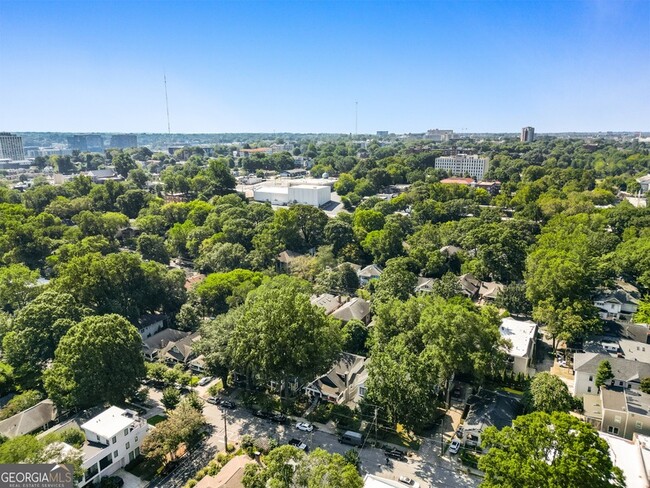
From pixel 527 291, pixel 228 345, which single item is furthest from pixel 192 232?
pixel 527 291

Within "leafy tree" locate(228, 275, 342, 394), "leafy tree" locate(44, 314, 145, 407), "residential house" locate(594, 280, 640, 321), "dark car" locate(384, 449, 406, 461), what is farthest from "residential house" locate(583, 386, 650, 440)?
"leafy tree" locate(44, 314, 145, 407)

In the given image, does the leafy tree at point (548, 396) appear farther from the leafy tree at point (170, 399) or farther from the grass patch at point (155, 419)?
the grass patch at point (155, 419)

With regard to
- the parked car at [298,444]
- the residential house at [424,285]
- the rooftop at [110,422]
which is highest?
the residential house at [424,285]

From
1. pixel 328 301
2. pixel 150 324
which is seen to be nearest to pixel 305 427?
pixel 328 301

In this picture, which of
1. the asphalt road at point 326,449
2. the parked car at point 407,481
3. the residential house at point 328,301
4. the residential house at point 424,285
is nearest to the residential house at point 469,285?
the residential house at point 424,285

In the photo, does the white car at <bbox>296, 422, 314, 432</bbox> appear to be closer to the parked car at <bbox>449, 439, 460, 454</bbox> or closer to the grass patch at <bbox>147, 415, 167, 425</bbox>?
the parked car at <bbox>449, 439, 460, 454</bbox>

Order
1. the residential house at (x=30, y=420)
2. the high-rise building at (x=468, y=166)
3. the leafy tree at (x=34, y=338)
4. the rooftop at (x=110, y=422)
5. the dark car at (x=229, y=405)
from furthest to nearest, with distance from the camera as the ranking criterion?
the high-rise building at (x=468, y=166) < the leafy tree at (x=34, y=338) < the dark car at (x=229, y=405) < the residential house at (x=30, y=420) < the rooftop at (x=110, y=422)

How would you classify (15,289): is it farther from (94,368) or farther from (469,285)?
(469,285)
